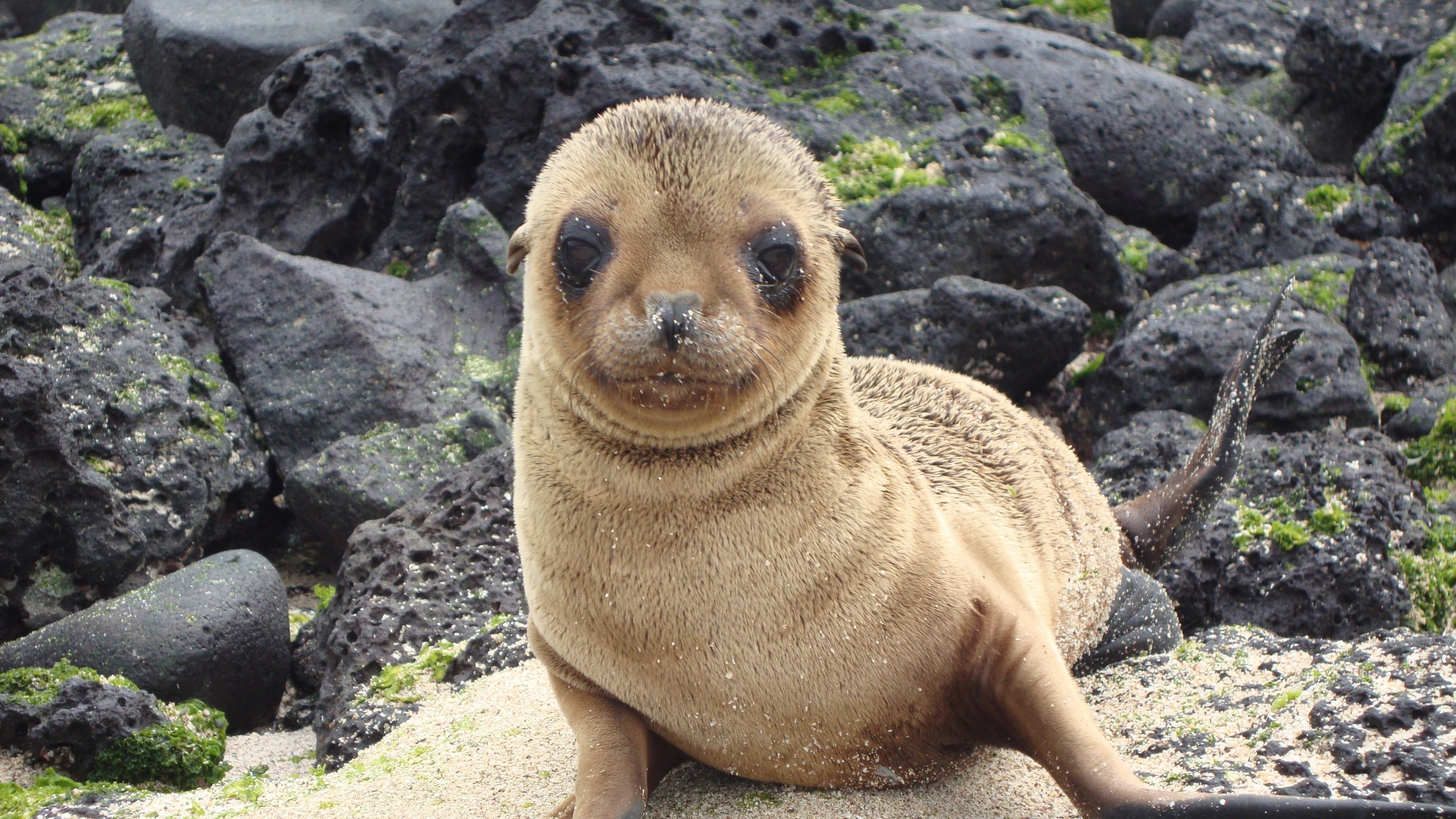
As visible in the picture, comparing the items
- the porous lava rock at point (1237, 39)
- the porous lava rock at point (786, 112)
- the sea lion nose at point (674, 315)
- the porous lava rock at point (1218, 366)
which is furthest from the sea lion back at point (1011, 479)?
the porous lava rock at point (1237, 39)

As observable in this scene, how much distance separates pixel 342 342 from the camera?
7.26m

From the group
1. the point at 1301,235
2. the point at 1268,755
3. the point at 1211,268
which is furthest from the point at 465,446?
the point at 1301,235

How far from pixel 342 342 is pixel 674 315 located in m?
5.04

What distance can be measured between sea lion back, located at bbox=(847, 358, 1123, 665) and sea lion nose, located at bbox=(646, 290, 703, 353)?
43.9 inches

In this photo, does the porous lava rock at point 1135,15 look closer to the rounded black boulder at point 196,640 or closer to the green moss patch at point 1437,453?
the green moss patch at point 1437,453

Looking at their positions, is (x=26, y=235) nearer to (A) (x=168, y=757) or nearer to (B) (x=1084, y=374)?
(A) (x=168, y=757)

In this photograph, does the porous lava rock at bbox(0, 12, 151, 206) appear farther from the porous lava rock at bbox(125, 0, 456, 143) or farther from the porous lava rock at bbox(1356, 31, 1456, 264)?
the porous lava rock at bbox(1356, 31, 1456, 264)

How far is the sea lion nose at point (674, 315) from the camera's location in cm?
266

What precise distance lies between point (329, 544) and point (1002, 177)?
449cm

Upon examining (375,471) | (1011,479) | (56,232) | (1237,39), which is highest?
(1237,39)

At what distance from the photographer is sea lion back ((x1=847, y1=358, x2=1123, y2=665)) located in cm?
390

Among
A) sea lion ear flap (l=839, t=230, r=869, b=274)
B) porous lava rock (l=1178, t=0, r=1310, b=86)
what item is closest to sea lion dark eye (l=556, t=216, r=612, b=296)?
sea lion ear flap (l=839, t=230, r=869, b=274)

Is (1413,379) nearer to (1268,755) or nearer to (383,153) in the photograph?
(1268,755)

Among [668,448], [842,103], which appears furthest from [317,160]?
[668,448]
